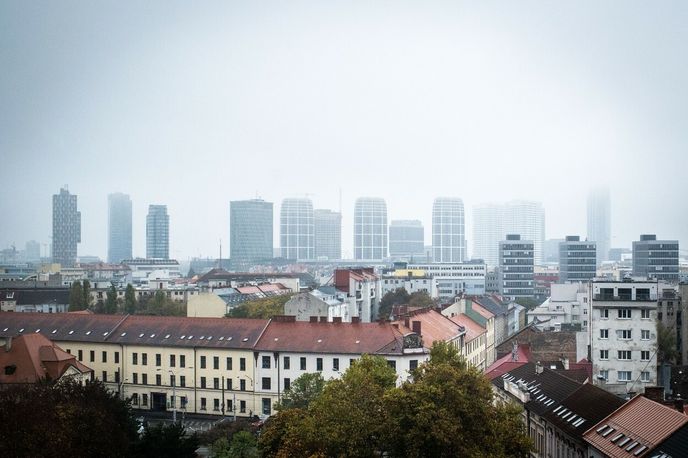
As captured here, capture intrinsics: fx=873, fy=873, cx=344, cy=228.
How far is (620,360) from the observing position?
204 ft

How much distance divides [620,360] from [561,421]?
20.0 m

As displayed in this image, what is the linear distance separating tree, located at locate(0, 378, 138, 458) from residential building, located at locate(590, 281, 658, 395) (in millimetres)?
32912

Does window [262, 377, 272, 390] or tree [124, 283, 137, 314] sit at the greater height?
tree [124, 283, 137, 314]

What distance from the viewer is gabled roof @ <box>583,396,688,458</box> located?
3466 cm

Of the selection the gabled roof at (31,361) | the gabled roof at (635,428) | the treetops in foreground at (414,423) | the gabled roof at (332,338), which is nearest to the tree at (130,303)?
the gabled roof at (332,338)

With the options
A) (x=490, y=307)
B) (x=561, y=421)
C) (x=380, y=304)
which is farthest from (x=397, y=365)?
(x=380, y=304)

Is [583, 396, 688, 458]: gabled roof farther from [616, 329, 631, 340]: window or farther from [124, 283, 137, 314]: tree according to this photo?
[124, 283, 137, 314]: tree

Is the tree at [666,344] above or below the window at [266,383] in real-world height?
above

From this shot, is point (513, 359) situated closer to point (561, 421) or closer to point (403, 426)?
point (561, 421)

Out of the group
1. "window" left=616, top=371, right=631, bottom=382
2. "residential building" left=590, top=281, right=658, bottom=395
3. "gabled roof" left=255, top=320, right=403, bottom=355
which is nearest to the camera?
"residential building" left=590, top=281, right=658, bottom=395

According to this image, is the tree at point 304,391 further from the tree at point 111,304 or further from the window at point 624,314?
the tree at point 111,304

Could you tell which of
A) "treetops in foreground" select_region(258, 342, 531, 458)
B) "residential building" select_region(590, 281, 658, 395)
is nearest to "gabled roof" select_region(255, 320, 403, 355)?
"residential building" select_region(590, 281, 658, 395)

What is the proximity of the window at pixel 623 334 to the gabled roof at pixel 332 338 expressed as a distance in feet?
53.7

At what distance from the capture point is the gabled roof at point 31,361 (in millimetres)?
64688
